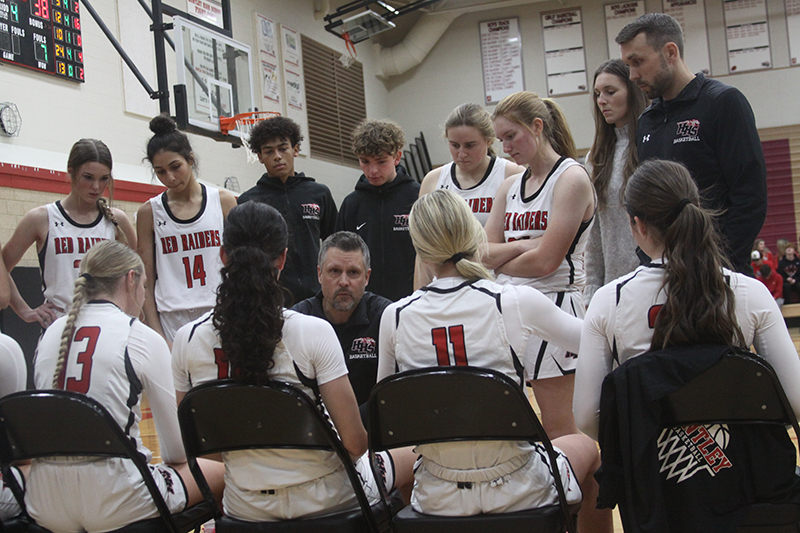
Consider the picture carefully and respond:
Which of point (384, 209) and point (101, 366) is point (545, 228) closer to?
point (384, 209)

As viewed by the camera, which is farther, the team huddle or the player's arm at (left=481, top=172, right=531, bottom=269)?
the player's arm at (left=481, top=172, right=531, bottom=269)

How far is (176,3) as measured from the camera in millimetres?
8344

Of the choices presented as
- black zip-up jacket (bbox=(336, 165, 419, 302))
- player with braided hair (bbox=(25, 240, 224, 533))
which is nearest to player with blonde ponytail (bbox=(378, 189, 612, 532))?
player with braided hair (bbox=(25, 240, 224, 533))

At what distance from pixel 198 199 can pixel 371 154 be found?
950mm

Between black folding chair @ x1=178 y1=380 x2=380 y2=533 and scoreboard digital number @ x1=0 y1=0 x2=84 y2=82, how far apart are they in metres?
5.75

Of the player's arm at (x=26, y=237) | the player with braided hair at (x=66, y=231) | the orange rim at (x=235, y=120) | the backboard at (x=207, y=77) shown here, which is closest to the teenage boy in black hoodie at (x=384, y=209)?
the player with braided hair at (x=66, y=231)

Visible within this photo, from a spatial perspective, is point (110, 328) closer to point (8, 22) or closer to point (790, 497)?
point (790, 497)

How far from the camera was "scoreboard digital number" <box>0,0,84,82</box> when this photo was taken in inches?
244

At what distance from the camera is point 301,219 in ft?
12.8

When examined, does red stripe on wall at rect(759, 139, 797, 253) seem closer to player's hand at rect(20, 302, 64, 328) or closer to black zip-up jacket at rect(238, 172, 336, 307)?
black zip-up jacket at rect(238, 172, 336, 307)

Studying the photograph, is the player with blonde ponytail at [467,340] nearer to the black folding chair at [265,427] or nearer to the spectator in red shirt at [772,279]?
the black folding chair at [265,427]

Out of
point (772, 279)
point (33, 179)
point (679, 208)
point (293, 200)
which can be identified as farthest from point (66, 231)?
point (772, 279)

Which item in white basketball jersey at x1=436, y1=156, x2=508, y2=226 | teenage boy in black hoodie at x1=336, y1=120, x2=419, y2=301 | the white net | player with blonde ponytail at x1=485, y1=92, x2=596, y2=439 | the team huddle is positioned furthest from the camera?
the white net

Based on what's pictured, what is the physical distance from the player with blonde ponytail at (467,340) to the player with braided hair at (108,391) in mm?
699
